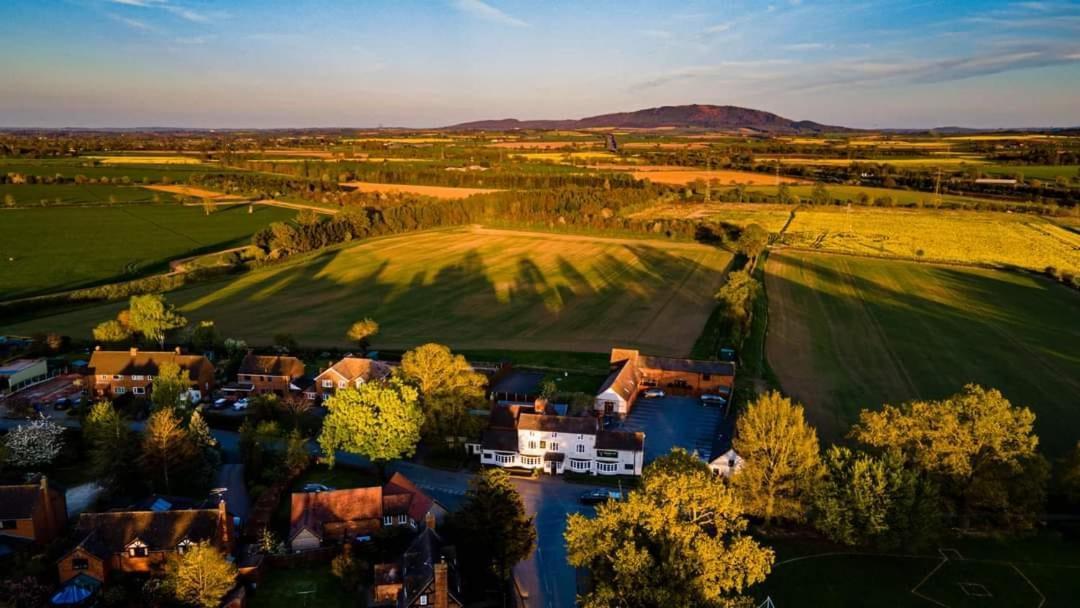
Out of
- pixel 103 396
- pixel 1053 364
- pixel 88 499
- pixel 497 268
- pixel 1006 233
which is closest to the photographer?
pixel 88 499

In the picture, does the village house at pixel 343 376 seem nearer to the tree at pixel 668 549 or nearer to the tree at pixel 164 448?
the tree at pixel 164 448

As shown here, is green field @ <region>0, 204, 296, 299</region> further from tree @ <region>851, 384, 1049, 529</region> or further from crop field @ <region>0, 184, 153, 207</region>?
tree @ <region>851, 384, 1049, 529</region>

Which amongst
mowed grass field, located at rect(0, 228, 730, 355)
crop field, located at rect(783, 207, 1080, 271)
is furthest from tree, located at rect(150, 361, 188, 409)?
crop field, located at rect(783, 207, 1080, 271)

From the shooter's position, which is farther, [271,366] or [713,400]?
[271,366]

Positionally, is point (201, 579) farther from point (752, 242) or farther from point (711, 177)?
point (711, 177)

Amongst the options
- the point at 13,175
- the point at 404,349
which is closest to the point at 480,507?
the point at 404,349

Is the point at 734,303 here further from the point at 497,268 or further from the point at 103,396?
the point at 103,396

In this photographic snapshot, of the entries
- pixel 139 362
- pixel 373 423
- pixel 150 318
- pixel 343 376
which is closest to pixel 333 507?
pixel 373 423
